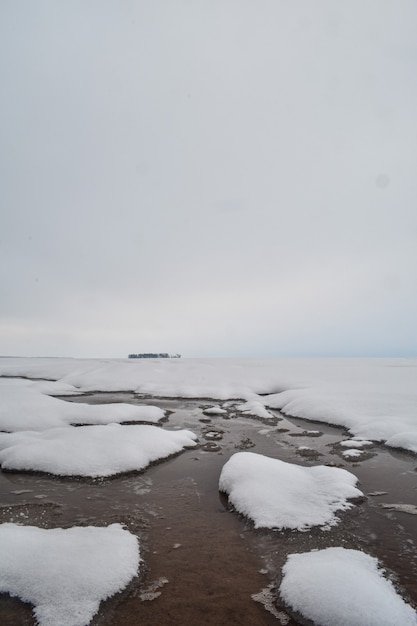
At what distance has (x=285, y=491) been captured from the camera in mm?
7102

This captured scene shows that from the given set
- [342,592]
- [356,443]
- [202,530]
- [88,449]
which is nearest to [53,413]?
[88,449]

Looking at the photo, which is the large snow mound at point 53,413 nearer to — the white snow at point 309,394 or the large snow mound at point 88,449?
the white snow at point 309,394

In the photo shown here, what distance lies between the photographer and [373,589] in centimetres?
408

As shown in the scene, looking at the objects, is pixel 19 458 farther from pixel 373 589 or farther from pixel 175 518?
pixel 373 589

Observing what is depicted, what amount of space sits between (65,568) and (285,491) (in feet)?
14.8

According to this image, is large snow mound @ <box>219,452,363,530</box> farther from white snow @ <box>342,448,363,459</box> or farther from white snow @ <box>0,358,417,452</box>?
white snow @ <box>0,358,417,452</box>

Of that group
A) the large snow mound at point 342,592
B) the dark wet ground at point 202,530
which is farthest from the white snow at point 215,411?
the large snow mound at point 342,592

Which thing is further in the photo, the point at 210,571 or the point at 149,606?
the point at 210,571

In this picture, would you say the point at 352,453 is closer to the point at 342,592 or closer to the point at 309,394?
the point at 342,592

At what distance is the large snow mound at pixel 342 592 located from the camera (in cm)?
374

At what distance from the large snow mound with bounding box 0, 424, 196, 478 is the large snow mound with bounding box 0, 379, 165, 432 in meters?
1.84

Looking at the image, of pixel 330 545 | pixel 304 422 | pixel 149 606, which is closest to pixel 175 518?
pixel 149 606

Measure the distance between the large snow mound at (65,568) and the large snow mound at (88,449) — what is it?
3220 mm

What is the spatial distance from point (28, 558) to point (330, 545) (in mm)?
4612
